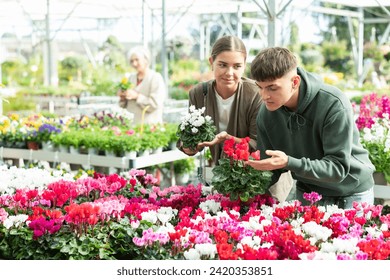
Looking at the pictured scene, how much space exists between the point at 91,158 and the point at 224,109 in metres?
2.34

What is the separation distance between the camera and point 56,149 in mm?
5375

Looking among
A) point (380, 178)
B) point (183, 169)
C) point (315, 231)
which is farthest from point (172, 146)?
point (315, 231)

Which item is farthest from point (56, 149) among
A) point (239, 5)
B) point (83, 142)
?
point (239, 5)

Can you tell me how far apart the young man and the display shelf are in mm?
2478

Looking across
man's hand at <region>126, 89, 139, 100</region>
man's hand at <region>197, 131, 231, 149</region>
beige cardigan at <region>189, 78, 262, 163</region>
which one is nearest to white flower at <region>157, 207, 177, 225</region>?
man's hand at <region>197, 131, 231, 149</region>

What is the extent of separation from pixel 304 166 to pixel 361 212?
39 centimetres

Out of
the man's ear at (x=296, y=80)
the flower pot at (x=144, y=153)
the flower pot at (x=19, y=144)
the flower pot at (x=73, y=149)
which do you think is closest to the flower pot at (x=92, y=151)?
the flower pot at (x=73, y=149)

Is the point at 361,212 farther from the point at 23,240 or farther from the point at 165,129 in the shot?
the point at 165,129

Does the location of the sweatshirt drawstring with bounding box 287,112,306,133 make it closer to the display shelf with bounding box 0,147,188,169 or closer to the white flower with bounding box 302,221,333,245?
the white flower with bounding box 302,221,333,245

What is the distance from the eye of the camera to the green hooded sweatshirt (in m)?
2.12

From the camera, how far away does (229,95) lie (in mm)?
2793

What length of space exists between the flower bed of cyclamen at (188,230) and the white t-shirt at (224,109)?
1.35 ft

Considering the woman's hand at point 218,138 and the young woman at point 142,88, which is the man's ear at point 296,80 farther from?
the young woman at point 142,88

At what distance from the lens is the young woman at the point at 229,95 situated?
260 cm
